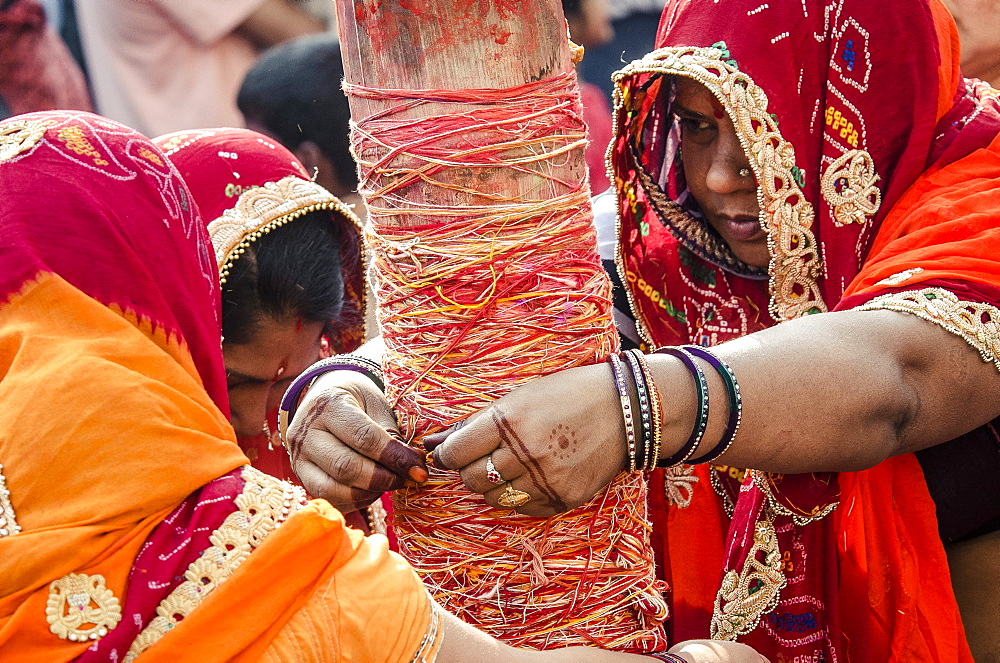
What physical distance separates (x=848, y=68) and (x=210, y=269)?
4.48 ft

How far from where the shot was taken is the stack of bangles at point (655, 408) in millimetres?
1472

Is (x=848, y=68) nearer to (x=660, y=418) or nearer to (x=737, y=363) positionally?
(x=737, y=363)

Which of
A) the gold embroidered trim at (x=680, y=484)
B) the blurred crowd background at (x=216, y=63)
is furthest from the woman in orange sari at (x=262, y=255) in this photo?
the blurred crowd background at (x=216, y=63)

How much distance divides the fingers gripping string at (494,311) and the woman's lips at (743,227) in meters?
0.69

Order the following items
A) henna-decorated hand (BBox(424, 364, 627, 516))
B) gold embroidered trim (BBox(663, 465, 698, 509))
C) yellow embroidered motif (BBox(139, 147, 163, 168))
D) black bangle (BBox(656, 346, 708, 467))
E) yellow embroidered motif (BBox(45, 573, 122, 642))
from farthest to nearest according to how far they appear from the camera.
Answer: gold embroidered trim (BBox(663, 465, 698, 509)) → black bangle (BBox(656, 346, 708, 467)) → henna-decorated hand (BBox(424, 364, 627, 516)) → yellow embroidered motif (BBox(139, 147, 163, 168)) → yellow embroidered motif (BBox(45, 573, 122, 642))

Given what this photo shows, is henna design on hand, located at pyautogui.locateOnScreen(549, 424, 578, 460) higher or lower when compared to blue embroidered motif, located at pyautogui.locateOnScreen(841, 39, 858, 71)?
lower

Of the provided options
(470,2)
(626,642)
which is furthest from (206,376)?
(626,642)

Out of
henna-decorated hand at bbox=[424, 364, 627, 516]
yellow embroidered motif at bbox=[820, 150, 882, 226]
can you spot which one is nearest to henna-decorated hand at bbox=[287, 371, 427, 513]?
henna-decorated hand at bbox=[424, 364, 627, 516]

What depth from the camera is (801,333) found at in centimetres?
164

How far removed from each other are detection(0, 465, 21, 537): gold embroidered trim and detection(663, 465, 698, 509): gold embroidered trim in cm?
154

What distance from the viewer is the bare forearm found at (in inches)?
61.1

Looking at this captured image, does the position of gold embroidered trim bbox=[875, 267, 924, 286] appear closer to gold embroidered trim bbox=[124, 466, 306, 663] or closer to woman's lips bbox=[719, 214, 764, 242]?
woman's lips bbox=[719, 214, 764, 242]

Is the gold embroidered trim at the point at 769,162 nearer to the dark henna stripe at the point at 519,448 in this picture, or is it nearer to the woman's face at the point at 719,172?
the woman's face at the point at 719,172

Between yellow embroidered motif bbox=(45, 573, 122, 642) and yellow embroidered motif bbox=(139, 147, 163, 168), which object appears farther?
yellow embroidered motif bbox=(139, 147, 163, 168)
